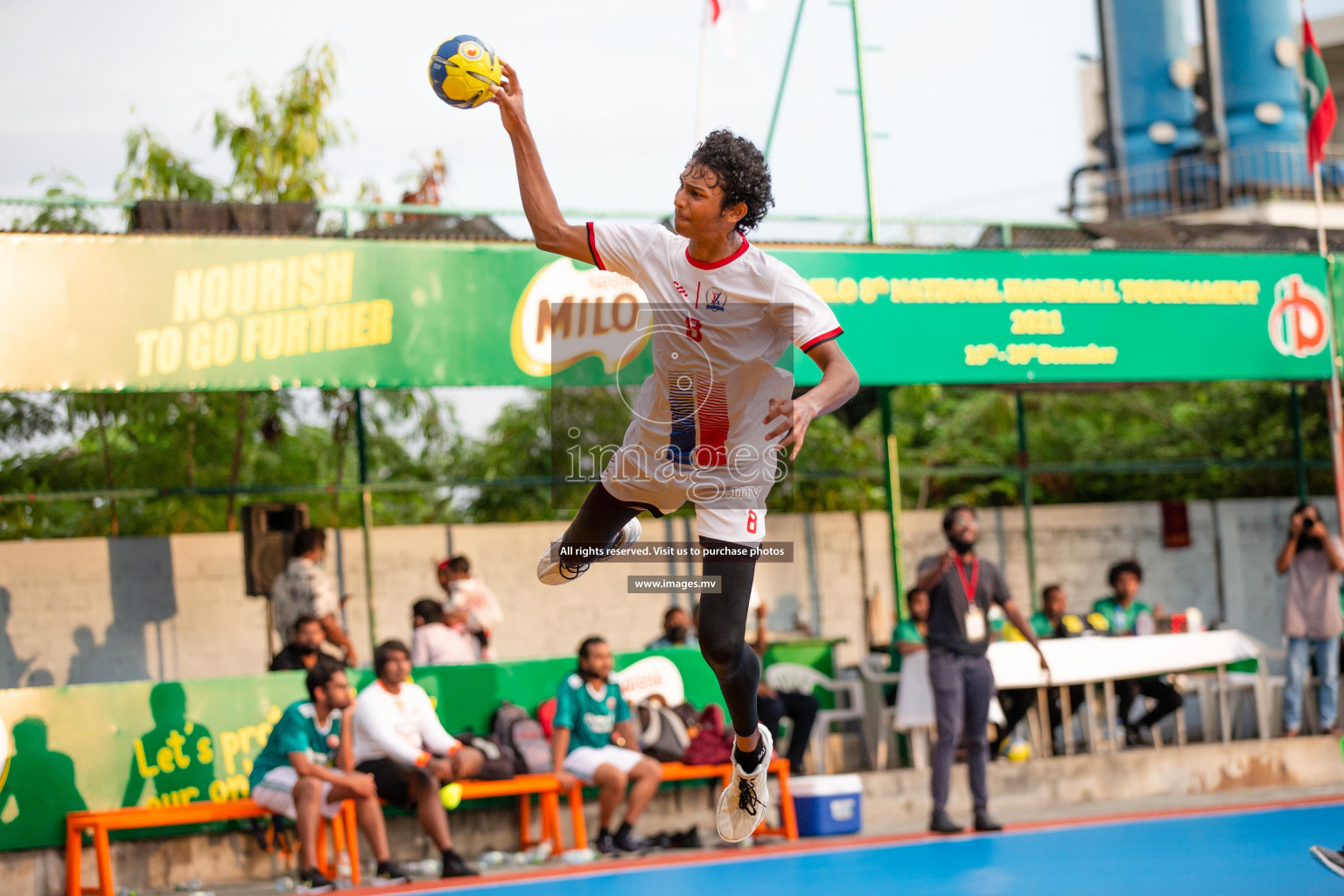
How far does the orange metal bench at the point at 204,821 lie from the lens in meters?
8.92

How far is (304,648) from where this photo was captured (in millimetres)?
9773

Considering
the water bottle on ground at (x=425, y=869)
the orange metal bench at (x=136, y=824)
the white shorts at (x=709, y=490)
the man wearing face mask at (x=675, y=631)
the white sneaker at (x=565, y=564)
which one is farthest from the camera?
the man wearing face mask at (x=675, y=631)

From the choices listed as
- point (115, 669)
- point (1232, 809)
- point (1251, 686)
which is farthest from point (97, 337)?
point (1251, 686)

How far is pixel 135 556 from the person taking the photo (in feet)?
41.0

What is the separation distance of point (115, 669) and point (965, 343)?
7.73 m

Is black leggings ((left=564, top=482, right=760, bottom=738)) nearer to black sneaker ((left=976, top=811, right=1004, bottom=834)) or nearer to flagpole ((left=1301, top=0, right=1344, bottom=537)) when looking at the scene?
black sneaker ((left=976, top=811, right=1004, bottom=834))

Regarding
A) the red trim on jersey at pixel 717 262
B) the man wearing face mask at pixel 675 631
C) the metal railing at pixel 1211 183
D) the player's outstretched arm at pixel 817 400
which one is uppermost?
the metal railing at pixel 1211 183

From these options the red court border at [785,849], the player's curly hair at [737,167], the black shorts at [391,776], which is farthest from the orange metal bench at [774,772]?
the player's curly hair at [737,167]

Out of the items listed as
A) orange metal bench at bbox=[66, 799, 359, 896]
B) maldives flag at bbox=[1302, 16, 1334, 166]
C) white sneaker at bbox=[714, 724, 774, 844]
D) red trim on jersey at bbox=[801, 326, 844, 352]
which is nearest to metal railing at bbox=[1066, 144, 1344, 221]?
maldives flag at bbox=[1302, 16, 1334, 166]

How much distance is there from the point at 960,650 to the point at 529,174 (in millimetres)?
6100

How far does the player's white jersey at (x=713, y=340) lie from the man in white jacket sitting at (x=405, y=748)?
15.2ft

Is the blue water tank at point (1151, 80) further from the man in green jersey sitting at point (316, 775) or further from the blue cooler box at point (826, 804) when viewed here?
the man in green jersey sitting at point (316, 775)

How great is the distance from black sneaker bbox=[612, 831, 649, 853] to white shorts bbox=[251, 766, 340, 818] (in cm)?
191

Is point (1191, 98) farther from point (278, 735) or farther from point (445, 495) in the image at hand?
point (278, 735)
